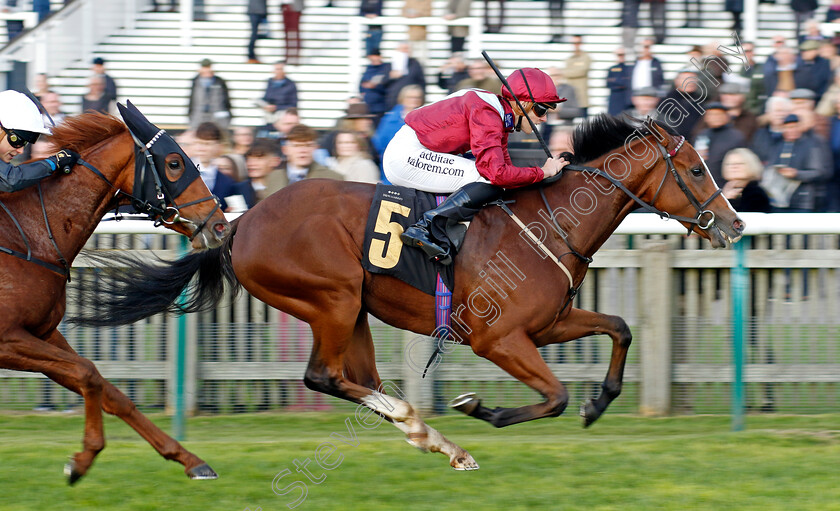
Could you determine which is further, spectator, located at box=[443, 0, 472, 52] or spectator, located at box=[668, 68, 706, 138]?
spectator, located at box=[443, 0, 472, 52]

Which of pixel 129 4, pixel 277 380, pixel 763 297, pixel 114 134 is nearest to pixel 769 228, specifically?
pixel 763 297

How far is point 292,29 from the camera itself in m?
11.4

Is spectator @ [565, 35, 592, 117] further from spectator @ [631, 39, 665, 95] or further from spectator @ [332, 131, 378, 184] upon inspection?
spectator @ [332, 131, 378, 184]

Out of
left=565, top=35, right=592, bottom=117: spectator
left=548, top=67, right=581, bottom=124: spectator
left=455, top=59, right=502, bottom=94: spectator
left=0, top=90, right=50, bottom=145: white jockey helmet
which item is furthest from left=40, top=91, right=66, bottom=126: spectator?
left=565, top=35, right=592, bottom=117: spectator

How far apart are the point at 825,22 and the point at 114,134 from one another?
317 inches

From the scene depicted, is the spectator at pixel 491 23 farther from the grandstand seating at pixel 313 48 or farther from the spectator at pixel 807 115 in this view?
the spectator at pixel 807 115

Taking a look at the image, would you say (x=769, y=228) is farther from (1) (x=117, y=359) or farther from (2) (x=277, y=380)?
(1) (x=117, y=359)

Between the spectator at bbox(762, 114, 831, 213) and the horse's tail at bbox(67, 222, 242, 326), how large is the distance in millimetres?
3632

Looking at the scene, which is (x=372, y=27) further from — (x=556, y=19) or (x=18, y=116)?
(x=18, y=116)

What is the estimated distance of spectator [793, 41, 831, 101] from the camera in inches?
321

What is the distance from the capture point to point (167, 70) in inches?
470

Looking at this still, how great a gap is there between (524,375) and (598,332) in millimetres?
522

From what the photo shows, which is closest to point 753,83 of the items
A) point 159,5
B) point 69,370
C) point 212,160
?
point 212,160

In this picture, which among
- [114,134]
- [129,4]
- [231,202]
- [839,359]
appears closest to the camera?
[114,134]
